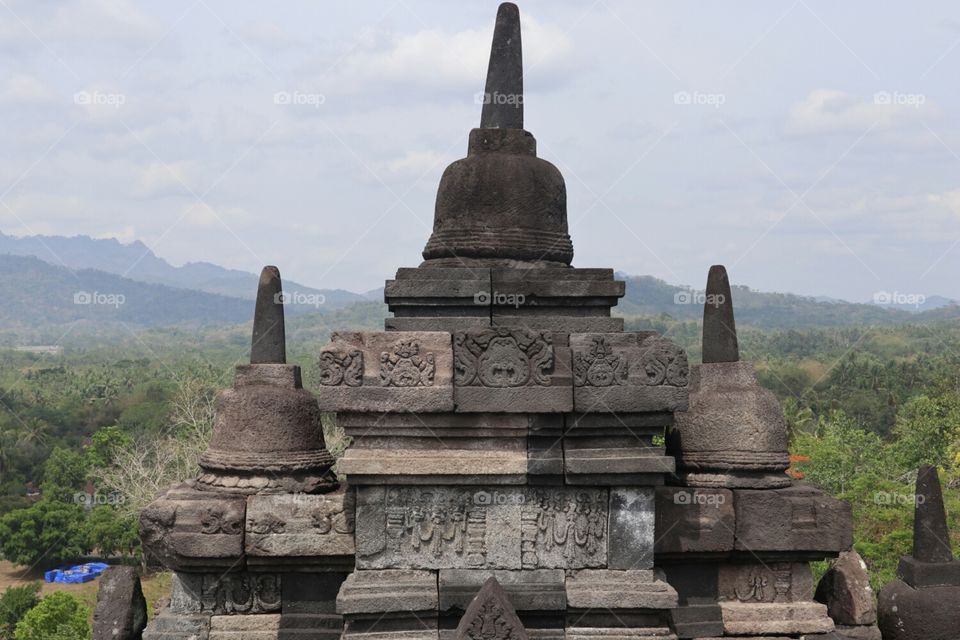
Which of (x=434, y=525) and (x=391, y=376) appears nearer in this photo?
(x=391, y=376)

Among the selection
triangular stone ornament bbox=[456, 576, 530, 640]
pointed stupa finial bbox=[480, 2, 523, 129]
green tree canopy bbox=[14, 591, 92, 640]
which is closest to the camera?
triangular stone ornament bbox=[456, 576, 530, 640]

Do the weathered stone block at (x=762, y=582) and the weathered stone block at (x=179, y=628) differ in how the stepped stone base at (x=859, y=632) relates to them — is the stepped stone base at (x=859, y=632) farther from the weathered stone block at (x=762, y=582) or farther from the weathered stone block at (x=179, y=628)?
the weathered stone block at (x=179, y=628)

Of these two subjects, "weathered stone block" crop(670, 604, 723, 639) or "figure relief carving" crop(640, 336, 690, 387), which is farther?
"weathered stone block" crop(670, 604, 723, 639)

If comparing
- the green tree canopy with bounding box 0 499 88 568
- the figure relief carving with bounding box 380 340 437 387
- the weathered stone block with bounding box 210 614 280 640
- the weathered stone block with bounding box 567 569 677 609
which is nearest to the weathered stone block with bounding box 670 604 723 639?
the weathered stone block with bounding box 567 569 677 609

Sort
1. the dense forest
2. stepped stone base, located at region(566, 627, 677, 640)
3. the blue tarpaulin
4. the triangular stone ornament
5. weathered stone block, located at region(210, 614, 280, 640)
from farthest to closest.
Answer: the blue tarpaulin
the dense forest
weathered stone block, located at region(210, 614, 280, 640)
stepped stone base, located at region(566, 627, 677, 640)
the triangular stone ornament

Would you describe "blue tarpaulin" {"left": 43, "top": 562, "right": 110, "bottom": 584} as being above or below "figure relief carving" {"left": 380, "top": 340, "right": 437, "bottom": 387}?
below

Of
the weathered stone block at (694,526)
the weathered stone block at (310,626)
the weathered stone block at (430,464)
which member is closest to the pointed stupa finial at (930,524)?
the weathered stone block at (694,526)

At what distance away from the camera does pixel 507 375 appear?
13.0 feet

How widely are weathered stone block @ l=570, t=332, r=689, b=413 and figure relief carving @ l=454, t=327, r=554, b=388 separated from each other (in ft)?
0.58

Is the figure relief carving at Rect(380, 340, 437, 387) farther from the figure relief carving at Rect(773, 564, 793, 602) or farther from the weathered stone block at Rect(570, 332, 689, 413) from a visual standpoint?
the figure relief carving at Rect(773, 564, 793, 602)
